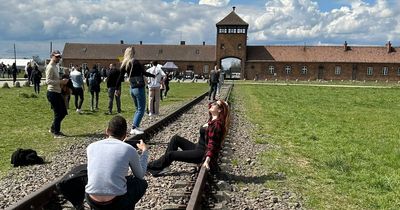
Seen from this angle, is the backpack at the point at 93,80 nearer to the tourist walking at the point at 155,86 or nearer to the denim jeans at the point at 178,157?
the tourist walking at the point at 155,86

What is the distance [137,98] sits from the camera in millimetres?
10930

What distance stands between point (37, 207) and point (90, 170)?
111 centimetres

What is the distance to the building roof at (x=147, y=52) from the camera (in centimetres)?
9206

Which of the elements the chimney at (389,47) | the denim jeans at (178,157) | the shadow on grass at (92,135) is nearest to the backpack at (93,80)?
the shadow on grass at (92,135)

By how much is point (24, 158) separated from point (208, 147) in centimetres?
328

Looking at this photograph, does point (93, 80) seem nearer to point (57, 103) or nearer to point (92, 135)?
point (92, 135)

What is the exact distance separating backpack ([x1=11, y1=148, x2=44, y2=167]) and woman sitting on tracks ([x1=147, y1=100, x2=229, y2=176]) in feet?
7.07

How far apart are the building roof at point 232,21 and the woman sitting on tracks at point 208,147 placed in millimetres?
78334

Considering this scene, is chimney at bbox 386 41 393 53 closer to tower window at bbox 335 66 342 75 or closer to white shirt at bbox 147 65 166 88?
tower window at bbox 335 66 342 75

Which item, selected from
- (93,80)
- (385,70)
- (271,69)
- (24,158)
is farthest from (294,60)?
(24,158)

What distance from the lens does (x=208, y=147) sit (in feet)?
23.4

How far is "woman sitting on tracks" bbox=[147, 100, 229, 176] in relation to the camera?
23.5 feet

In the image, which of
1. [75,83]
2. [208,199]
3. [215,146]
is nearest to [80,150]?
[215,146]

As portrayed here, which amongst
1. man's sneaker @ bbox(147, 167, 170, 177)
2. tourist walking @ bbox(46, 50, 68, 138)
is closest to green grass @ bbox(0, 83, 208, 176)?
tourist walking @ bbox(46, 50, 68, 138)
